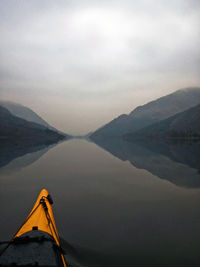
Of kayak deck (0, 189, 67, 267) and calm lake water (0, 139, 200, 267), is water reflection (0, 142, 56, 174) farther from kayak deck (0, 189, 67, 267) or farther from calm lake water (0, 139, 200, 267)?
kayak deck (0, 189, 67, 267)

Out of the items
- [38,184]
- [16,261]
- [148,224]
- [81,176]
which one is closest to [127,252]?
[148,224]

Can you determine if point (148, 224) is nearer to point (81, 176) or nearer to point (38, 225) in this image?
point (38, 225)

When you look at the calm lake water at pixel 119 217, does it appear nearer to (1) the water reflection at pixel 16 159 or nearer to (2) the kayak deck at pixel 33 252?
(2) the kayak deck at pixel 33 252

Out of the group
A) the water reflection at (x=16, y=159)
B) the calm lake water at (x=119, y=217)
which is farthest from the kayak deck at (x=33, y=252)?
the water reflection at (x=16, y=159)

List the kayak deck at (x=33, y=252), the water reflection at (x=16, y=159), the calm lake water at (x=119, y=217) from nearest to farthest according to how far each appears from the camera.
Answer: the kayak deck at (x=33, y=252), the calm lake water at (x=119, y=217), the water reflection at (x=16, y=159)

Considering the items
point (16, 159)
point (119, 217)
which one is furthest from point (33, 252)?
point (16, 159)

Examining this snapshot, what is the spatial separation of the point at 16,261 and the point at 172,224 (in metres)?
7.16

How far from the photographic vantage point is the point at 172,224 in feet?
29.9

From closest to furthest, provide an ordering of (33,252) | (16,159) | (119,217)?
(33,252) → (119,217) → (16,159)

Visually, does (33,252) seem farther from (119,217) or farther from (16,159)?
(16,159)

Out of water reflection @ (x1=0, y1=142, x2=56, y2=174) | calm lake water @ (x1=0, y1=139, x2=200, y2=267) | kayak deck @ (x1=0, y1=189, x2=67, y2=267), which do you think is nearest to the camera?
kayak deck @ (x1=0, y1=189, x2=67, y2=267)

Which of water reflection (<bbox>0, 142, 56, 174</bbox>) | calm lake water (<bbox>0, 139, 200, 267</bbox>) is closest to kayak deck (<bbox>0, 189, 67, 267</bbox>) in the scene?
calm lake water (<bbox>0, 139, 200, 267</bbox>)

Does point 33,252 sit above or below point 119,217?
above

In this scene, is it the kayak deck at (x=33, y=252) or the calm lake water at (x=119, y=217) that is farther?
the calm lake water at (x=119, y=217)
